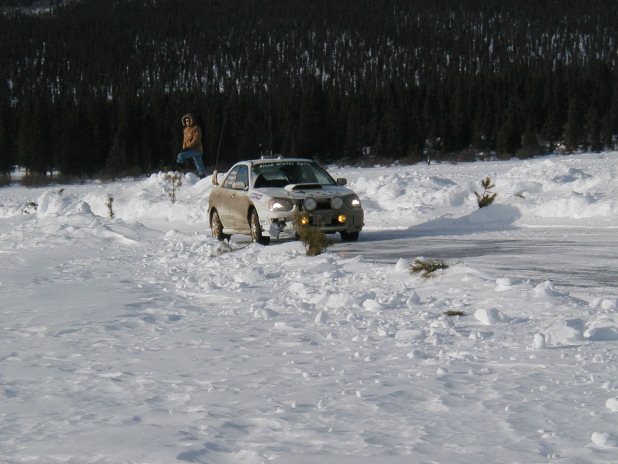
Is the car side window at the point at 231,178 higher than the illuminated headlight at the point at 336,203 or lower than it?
higher

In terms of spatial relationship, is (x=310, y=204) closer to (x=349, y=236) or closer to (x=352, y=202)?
(x=352, y=202)

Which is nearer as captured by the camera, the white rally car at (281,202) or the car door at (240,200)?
the white rally car at (281,202)

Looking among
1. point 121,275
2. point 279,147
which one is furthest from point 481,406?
point 279,147

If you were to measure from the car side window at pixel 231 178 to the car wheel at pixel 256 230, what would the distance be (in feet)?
4.71

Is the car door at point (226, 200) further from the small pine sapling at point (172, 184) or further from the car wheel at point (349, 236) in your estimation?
the small pine sapling at point (172, 184)

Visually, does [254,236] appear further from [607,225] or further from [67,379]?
[67,379]

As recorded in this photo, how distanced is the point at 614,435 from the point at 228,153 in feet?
275

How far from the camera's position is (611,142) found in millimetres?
75000

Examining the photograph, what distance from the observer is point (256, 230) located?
1348 cm

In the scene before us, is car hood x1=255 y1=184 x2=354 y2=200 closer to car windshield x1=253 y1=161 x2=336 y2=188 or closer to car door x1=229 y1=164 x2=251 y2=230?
car windshield x1=253 y1=161 x2=336 y2=188

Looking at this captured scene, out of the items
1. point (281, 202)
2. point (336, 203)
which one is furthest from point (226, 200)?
point (336, 203)

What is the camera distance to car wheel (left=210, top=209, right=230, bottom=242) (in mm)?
15156

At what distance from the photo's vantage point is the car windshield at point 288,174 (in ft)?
46.4

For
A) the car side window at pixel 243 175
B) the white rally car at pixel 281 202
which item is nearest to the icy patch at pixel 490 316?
the white rally car at pixel 281 202
